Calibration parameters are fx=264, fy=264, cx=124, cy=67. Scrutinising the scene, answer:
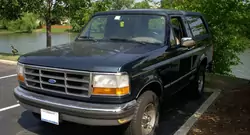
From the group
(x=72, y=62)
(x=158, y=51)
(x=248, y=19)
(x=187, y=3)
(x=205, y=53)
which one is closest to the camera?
(x=72, y=62)

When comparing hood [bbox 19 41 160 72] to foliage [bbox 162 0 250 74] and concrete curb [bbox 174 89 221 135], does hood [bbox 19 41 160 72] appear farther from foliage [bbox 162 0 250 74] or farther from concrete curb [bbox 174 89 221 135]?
foliage [bbox 162 0 250 74]

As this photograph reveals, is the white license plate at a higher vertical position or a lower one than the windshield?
lower

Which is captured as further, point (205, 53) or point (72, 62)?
point (205, 53)

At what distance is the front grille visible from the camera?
9.93 feet

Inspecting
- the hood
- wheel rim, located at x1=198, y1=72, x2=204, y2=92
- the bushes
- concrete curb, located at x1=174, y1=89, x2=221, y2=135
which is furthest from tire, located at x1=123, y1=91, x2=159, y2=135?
the bushes

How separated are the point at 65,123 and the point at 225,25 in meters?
5.91

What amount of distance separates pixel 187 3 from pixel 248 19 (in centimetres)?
250

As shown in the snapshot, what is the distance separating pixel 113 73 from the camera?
289 centimetres

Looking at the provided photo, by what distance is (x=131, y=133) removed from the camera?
10.8ft

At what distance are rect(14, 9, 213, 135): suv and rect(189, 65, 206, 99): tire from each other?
2.97ft

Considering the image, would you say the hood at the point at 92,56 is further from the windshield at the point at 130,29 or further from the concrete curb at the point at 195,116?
the concrete curb at the point at 195,116

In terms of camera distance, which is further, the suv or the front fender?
the front fender

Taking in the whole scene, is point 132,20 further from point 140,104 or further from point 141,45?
point 140,104

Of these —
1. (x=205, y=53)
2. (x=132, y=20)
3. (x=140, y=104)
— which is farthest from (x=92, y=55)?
(x=205, y=53)
